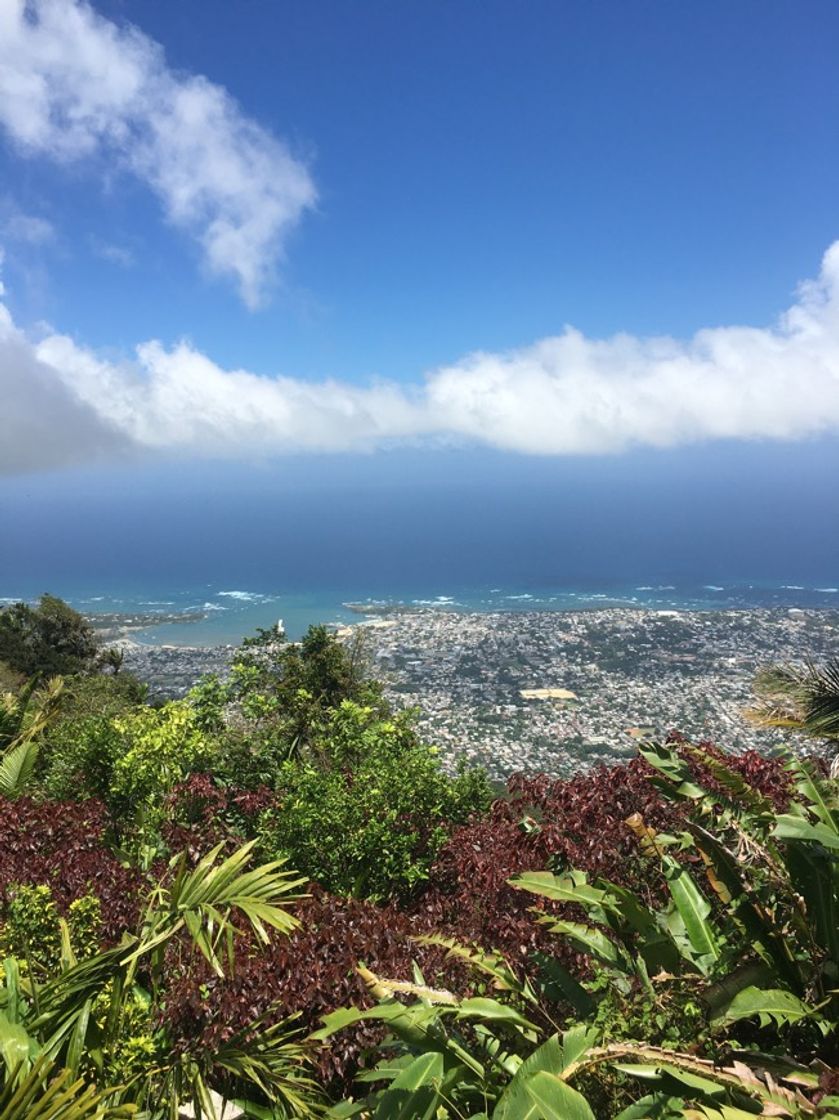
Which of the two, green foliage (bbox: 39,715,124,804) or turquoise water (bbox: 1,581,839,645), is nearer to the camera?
green foliage (bbox: 39,715,124,804)

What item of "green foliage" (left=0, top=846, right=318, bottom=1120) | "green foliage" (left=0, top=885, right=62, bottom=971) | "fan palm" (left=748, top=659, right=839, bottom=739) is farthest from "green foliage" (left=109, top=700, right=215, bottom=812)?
"fan palm" (left=748, top=659, right=839, bottom=739)

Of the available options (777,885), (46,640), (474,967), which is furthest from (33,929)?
(46,640)

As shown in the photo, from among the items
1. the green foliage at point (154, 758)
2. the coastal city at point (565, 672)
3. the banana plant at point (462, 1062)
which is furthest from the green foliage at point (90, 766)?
the coastal city at point (565, 672)

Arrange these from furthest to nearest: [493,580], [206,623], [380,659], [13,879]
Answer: [493,580]
[206,623]
[380,659]
[13,879]

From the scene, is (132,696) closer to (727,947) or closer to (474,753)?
(474,753)

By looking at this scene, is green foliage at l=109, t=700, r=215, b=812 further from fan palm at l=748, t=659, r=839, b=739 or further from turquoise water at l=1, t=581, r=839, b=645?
turquoise water at l=1, t=581, r=839, b=645

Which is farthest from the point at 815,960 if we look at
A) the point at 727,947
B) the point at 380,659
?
the point at 380,659
